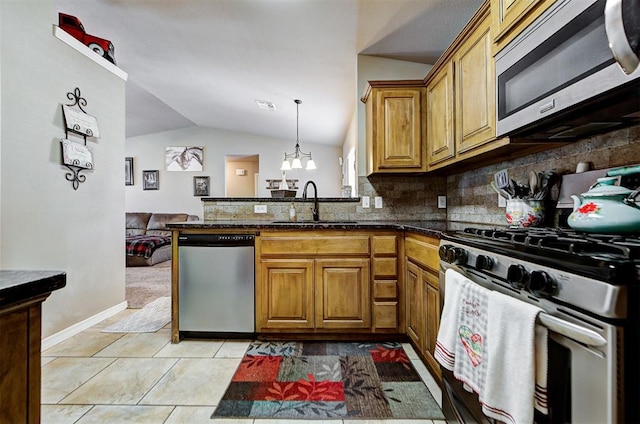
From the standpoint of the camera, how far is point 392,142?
106 inches

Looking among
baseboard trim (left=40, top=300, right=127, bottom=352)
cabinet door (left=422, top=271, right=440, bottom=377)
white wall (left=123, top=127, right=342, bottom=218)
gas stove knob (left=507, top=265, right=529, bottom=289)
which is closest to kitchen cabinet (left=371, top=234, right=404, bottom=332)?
cabinet door (left=422, top=271, right=440, bottom=377)

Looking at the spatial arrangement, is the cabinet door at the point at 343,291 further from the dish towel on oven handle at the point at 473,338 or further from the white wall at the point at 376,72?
the dish towel on oven handle at the point at 473,338

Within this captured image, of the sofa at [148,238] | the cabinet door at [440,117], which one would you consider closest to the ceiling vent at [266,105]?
the sofa at [148,238]

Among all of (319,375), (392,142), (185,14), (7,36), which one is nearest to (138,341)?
(319,375)

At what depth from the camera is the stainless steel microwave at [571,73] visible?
2.23 ft

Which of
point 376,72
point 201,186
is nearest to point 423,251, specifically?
point 376,72

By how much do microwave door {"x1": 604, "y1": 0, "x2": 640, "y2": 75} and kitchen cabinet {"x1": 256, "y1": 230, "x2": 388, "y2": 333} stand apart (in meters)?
1.82

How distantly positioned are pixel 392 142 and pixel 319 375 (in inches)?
72.8

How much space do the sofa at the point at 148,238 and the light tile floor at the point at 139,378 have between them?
9.56ft

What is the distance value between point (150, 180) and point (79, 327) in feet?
17.9

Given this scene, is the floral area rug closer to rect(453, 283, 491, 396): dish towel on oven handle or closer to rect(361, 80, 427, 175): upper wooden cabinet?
rect(453, 283, 491, 396): dish towel on oven handle

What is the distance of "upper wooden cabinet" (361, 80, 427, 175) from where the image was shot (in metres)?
2.66

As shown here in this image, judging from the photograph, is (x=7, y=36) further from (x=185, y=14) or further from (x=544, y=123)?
(x=544, y=123)

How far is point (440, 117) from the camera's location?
7.72 feet
